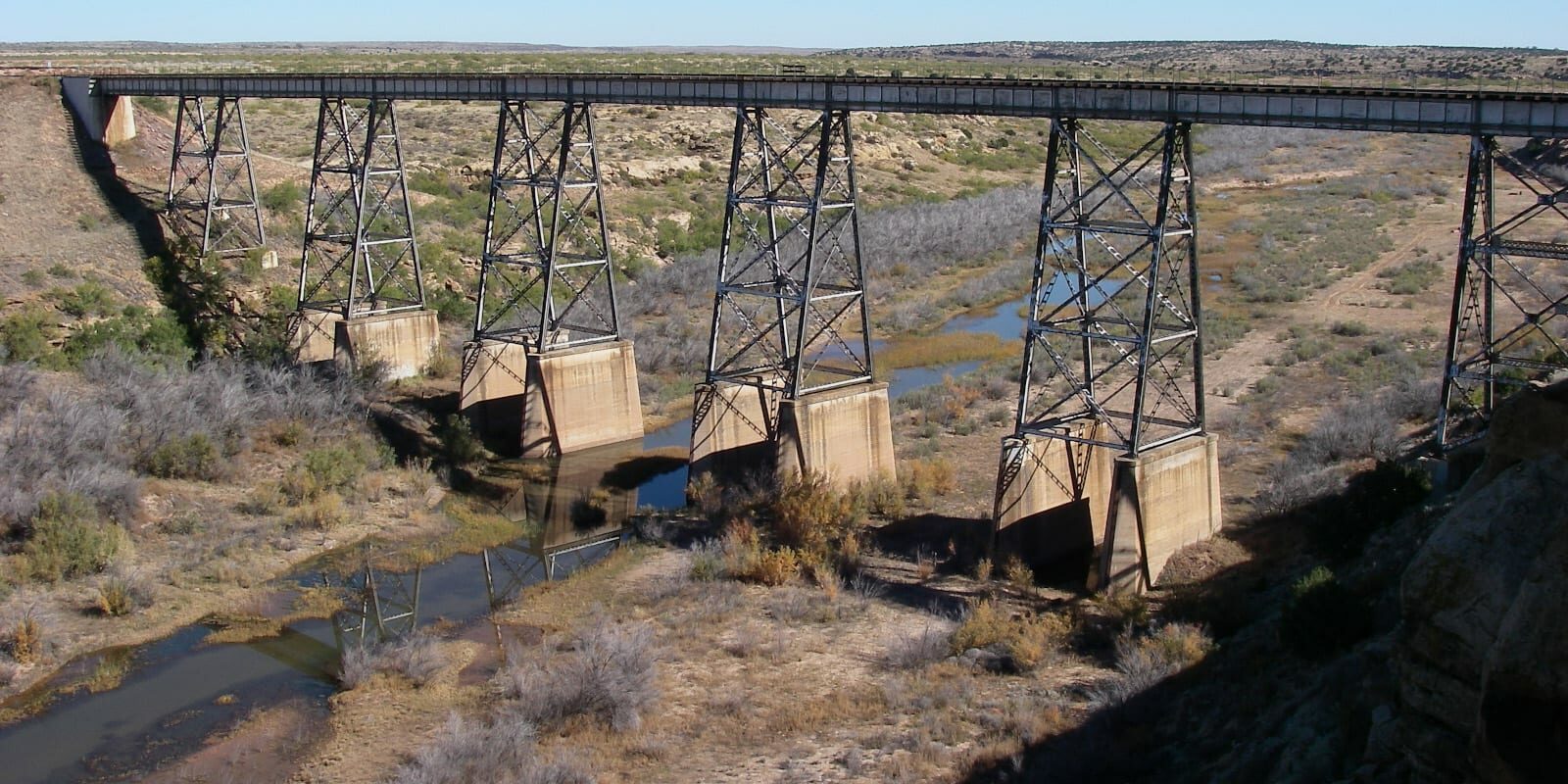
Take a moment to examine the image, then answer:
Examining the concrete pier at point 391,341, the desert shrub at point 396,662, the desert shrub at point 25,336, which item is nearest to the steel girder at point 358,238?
the concrete pier at point 391,341

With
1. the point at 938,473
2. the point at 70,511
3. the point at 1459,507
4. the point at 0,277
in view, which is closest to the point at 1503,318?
the point at 938,473

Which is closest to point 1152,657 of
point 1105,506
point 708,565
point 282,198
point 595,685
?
point 1105,506

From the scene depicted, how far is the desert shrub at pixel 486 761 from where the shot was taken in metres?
12.8

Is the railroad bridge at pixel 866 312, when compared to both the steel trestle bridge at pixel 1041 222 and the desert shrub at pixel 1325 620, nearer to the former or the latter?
the steel trestle bridge at pixel 1041 222

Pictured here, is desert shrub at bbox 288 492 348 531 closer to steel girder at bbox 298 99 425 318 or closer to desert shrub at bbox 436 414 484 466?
desert shrub at bbox 436 414 484 466

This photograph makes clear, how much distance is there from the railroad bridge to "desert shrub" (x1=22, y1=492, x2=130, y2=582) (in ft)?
26.1

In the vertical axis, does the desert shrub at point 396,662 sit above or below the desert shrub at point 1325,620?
below

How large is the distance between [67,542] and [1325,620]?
15409mm

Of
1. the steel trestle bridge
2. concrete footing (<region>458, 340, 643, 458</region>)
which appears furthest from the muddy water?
the steel trestle bridge

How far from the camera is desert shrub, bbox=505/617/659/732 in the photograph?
14383 millimetres

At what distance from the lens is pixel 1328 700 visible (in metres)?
10.6

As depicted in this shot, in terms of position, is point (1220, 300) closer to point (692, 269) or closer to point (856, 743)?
point (692, 269)

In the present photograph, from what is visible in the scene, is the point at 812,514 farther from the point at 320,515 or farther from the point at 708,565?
the point at 320,515

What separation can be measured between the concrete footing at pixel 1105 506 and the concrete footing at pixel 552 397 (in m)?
9.78
